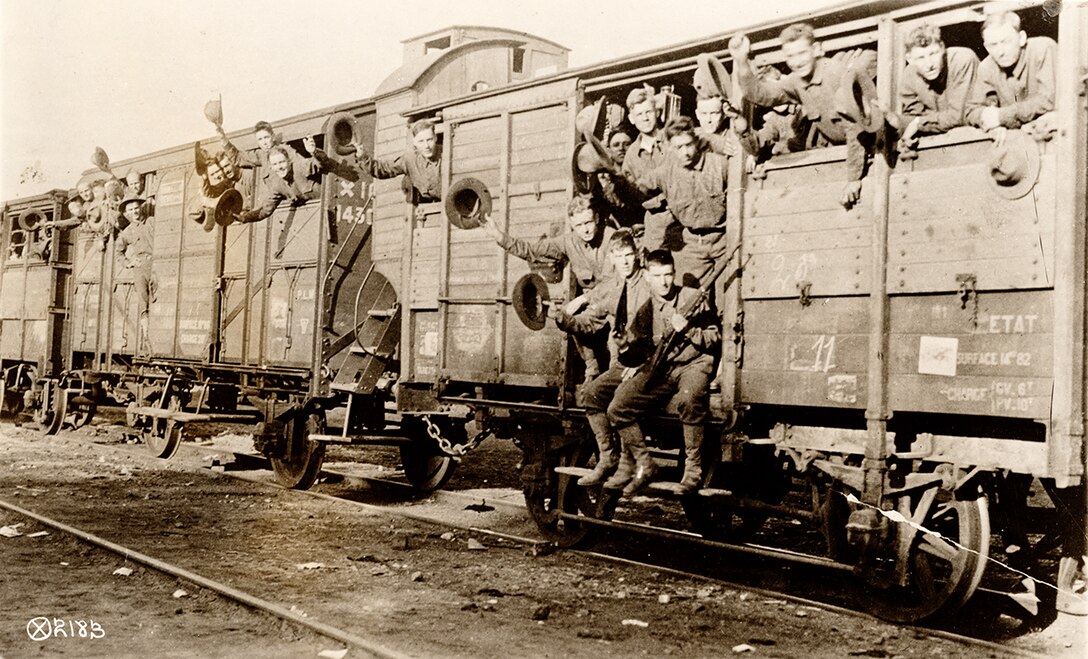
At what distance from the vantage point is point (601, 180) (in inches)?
304

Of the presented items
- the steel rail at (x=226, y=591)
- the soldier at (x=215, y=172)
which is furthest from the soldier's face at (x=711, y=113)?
the soldier at (x=215, y=172)

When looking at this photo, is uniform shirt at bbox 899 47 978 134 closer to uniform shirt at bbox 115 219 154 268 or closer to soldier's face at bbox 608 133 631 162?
soldier's face at bbox 608 133 631 162

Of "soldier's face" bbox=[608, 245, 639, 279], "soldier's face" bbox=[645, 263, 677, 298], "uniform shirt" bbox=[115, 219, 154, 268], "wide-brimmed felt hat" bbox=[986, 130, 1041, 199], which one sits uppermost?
"uniform shirt" bbox=[115, 219, 154, 268]

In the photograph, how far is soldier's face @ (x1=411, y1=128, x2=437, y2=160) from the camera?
9641mm

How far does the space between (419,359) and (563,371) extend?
7.21 feet

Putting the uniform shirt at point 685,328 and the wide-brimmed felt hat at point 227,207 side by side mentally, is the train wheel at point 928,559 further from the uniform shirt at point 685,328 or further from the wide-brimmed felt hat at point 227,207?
the wide-brimmed felt hat at point 227,207

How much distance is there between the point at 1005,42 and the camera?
5617 mm

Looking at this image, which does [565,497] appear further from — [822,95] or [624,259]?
[822,95]

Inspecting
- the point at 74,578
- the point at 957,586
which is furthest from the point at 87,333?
the point at 957,586

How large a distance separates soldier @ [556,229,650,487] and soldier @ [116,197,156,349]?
9273mm

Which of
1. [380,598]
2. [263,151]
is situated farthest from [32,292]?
[380,598]

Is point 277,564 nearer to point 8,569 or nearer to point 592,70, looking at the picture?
point 8,569

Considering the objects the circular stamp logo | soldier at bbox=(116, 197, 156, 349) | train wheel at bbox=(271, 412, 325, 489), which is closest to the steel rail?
the circular stamp logo

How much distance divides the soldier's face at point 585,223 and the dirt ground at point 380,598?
8.54 ft
